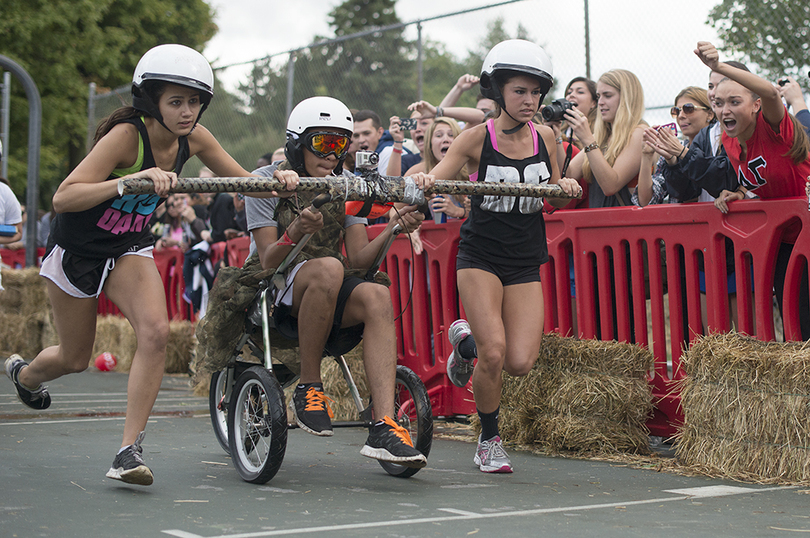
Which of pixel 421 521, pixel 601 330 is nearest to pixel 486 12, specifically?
pixel 601 330

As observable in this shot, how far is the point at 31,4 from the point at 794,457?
25385 mm

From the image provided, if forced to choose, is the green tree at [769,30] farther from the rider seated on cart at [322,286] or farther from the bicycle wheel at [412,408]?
the bicycle wheel at [412,408]

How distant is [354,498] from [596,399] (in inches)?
72.5

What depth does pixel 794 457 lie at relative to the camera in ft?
15.6

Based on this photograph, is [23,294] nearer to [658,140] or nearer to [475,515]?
[658,140]

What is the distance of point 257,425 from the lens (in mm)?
4902

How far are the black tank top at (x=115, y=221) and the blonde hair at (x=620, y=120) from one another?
299 centimetres

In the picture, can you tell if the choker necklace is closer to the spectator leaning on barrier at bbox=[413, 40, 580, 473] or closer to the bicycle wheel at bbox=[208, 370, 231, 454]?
the spectator leaning on barrier at bbox=[413, 40, 580, 473]

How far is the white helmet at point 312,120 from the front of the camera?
5070 mm

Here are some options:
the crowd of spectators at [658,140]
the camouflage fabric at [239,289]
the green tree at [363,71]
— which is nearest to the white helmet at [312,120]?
the camouflage fabric at [239,289]

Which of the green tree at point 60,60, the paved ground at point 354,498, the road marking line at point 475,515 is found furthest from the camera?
the green tree at point 60,60

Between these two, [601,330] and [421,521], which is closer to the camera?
[421,521]

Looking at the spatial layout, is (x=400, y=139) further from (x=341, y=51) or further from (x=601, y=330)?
(x=341, y=51)

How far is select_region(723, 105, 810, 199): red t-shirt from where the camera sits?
5316 millimetres
